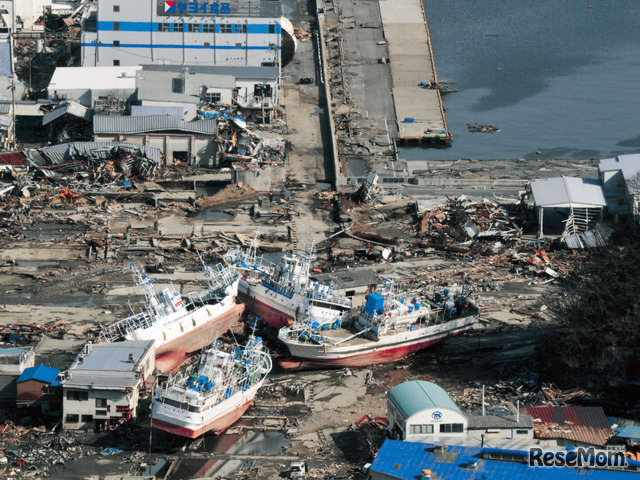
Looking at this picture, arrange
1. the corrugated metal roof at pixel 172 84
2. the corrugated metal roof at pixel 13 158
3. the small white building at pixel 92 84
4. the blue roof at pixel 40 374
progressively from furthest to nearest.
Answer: the small white building at pixel 92 84 < the corrugated metal roof at pixel 172 84 < the corrugated metal roof at pixel 13 158 < the blue roof at pixel 40 374

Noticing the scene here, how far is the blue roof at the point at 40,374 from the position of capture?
1642 inches

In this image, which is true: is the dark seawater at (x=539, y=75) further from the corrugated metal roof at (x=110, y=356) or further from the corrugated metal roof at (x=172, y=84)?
the corrugated metal roof at (x=110, y=356)

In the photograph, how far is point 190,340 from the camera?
46.8m

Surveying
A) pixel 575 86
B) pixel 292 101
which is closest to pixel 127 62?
pixel 292 101

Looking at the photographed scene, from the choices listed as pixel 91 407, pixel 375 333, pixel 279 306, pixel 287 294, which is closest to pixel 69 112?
pixel 279 306

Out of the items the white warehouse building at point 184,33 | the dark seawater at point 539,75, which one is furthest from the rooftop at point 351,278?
the white warehouse building at point 184,33

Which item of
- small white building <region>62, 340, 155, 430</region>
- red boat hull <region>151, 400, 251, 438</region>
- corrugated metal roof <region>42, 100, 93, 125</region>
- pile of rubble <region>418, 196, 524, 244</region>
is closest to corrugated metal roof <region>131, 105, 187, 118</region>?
corrugated metal roof <region>42, 100, 93, 125</region>

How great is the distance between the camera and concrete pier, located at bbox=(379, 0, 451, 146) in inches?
2778

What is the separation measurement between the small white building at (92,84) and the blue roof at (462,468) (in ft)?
119

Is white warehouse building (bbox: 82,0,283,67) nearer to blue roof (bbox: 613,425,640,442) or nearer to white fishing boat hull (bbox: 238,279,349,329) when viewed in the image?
white fishing boat hull (bbox: 238,279,349,329)

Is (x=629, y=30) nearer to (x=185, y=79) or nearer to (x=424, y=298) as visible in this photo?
(x=185, y=79)

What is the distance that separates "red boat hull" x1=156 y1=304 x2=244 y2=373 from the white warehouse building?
27.6 metres

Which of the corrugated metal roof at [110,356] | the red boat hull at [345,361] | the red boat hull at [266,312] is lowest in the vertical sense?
the red boat hull at [345,361]

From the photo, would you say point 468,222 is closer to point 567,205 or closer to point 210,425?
point 567,205
